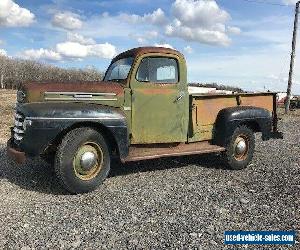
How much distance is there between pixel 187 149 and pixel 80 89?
2.24m

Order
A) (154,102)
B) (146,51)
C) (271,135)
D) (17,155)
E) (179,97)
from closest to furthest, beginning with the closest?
1. (17,155)
2. (154,102)
3. (146,51)
4. (179,97)
5. (271,135)

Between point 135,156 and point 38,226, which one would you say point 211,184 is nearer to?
point 135,156

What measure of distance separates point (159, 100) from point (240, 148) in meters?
2.06

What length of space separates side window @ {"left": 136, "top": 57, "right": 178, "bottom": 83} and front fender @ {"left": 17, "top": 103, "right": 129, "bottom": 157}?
110 centimetres

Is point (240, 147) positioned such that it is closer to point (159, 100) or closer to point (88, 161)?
point (159, 100)

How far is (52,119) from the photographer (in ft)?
18.2

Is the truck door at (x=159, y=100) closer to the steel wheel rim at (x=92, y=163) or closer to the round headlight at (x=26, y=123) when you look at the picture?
the steel wheel rim at (x=92, y=163)

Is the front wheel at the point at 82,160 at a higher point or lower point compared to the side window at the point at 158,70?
lower

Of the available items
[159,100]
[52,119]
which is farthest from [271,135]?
[52,119]

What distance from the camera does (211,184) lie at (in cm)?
659

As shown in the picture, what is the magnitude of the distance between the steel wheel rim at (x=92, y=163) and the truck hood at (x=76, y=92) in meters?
0.75

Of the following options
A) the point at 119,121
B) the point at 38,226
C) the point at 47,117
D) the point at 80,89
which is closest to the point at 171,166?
the point at 119,121

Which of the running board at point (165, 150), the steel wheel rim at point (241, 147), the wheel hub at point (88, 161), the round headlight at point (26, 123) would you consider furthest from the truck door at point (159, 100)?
the round headlight at point (26, 123)

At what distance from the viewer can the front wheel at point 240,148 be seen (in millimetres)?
7605
